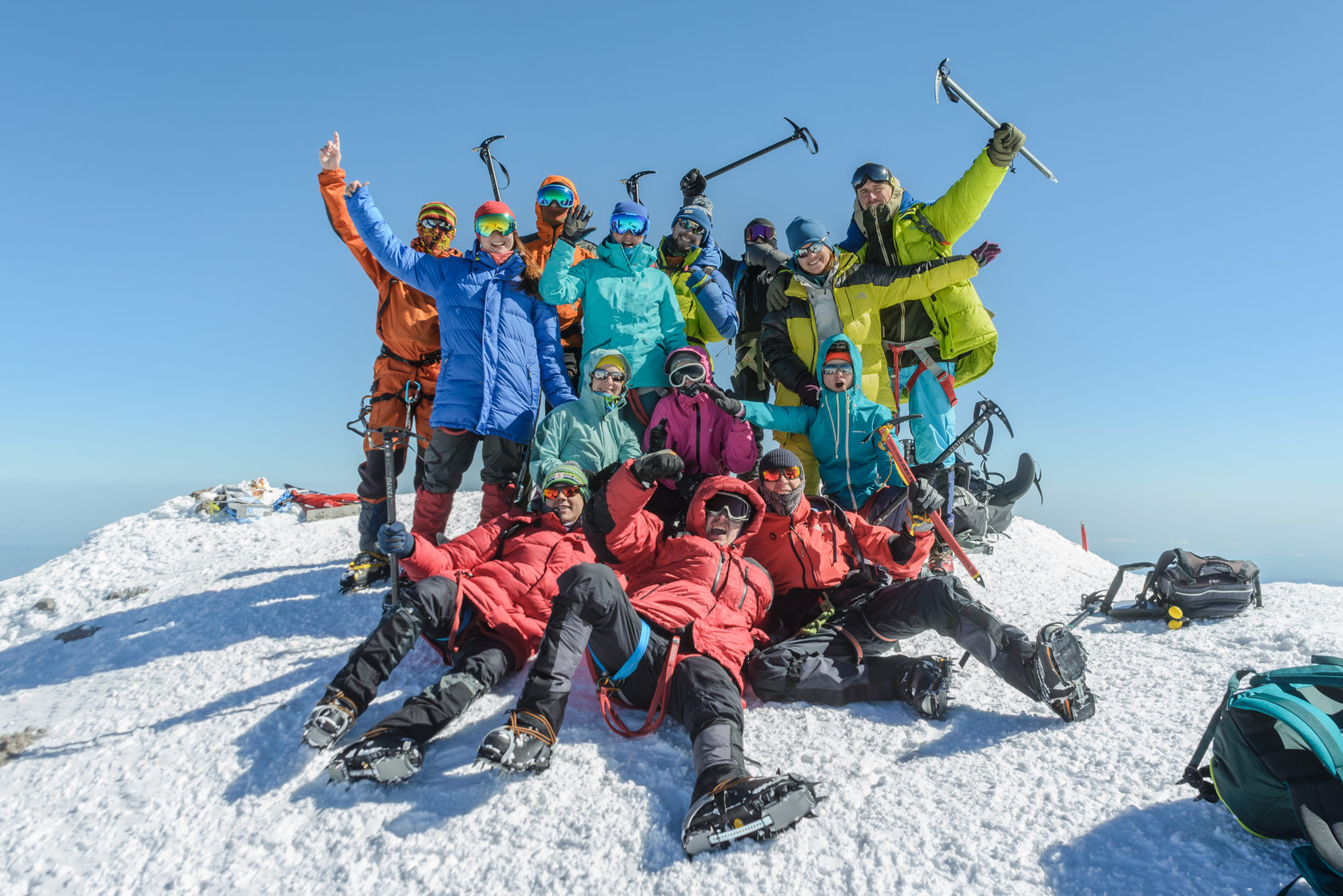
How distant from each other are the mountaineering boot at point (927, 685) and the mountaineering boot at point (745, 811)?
1.17 meters

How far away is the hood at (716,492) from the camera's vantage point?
395 centimetres

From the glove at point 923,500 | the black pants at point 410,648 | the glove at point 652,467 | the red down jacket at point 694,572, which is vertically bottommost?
the black pants at point 410,648

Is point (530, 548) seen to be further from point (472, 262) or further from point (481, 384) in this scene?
point (472, 262)

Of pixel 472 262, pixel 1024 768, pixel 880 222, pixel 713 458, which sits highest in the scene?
pixel 880 222

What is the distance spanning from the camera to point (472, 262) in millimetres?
5371

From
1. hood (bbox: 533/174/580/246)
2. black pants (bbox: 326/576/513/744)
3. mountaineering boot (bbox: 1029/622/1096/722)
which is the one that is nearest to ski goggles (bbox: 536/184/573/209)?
hood (bbox: 533/174/580/246)

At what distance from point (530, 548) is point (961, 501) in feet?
10.5

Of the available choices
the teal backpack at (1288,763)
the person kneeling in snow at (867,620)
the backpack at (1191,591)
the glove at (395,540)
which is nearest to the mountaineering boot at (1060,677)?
the person kneeling in snow at (867,620)

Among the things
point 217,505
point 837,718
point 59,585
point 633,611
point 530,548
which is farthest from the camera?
point 217,505

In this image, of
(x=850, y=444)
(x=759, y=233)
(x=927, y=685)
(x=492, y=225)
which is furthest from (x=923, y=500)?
(x=492, y=225)

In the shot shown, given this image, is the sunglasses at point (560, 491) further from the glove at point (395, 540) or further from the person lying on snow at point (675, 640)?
the glove at point (395, 540)

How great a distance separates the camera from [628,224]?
17.8ft

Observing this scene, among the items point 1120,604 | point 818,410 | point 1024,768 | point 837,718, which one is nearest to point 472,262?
point 818,410

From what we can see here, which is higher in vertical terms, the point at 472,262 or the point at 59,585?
the point at 472,262
